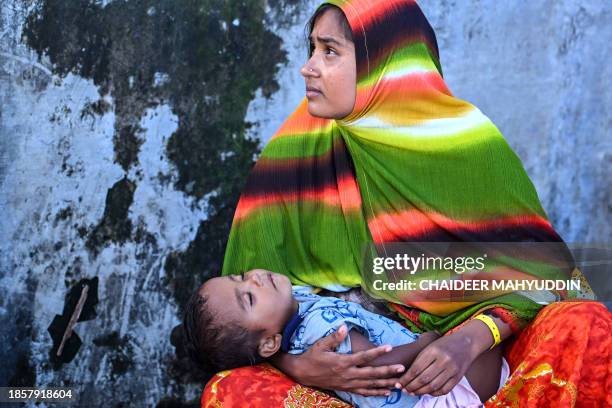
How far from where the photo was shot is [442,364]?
2.08 meters

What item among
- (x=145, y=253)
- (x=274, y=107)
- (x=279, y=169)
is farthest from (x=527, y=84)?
(x=145, y=253)

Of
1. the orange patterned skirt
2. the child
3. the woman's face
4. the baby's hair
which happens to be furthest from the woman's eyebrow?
the orange patterned skirt

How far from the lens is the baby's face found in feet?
7.10

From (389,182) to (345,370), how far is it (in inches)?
26.5

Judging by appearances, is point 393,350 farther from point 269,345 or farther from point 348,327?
point 269,345

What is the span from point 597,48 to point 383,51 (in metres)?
1.27

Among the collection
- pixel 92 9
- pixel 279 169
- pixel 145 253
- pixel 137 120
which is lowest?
pixel 145 253

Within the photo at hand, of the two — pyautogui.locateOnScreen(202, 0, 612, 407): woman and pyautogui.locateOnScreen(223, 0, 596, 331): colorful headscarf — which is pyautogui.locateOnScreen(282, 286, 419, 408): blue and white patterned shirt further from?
pyautogui.locateOnScreen(223, 0, 596, 331): colorful headscarf

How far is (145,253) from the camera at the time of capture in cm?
340

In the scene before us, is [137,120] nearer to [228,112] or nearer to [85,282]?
[228,112]

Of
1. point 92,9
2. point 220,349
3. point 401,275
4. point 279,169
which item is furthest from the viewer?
point 92,9

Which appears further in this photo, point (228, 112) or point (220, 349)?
point (228, 112)

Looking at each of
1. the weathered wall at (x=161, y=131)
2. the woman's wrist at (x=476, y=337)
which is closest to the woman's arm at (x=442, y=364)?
the woman's wrist at (x=476, y=337)

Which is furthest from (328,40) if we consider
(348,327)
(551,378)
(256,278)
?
(551,378)
